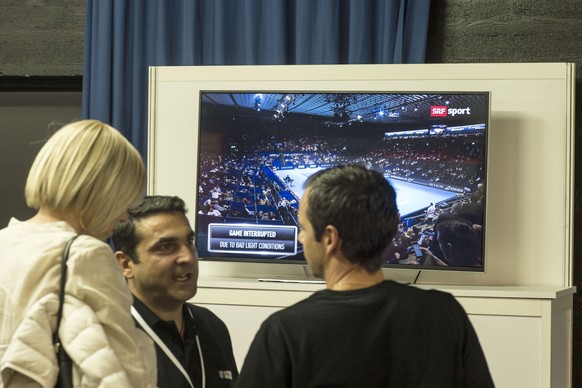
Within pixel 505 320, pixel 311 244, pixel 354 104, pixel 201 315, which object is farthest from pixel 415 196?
pixel 311 244

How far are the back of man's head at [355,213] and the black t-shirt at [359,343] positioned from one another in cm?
7

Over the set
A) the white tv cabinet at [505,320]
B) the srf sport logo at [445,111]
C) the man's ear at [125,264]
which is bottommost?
the white tv cabinet at [505,320]

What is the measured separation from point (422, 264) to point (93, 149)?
93.4 inches

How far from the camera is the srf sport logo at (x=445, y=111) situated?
12.4ft

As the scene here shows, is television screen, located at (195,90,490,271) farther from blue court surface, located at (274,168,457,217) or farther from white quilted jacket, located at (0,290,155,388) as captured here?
white quilted jacket, located at (0,290,155,388)

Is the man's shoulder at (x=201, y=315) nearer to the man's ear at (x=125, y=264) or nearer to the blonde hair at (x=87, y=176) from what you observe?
the man's ear at (x=125, y=264)

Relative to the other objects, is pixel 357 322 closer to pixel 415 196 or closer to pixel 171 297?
pixel 171 297

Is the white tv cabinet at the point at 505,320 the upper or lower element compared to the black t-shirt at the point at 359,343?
lower

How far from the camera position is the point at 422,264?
149 inches

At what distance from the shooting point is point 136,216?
2.68 metres

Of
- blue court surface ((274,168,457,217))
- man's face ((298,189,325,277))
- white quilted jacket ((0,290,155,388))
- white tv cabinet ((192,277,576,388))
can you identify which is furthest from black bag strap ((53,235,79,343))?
blue court surface ((274,168,457,217))

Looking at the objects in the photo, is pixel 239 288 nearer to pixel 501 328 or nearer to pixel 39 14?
pixel 501 328

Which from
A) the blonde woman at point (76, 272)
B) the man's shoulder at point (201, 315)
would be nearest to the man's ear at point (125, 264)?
the man's shoulder at point (201, 315)

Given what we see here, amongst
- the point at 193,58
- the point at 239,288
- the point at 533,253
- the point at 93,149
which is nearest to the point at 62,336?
the point at 93,149
